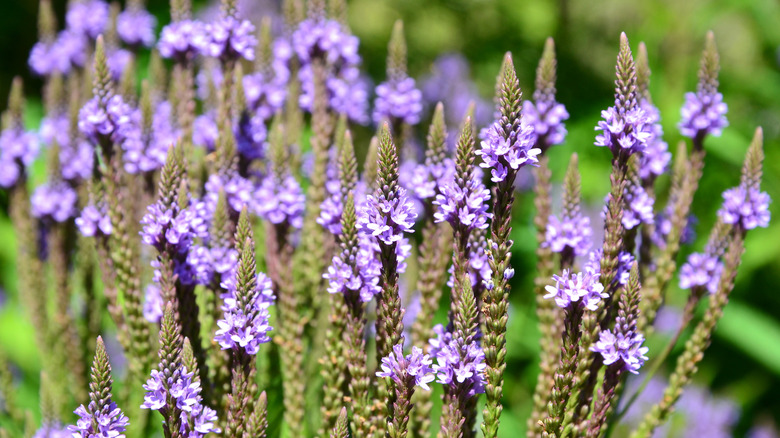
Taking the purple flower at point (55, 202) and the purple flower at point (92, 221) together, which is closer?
the purple flower at point (92, 221)

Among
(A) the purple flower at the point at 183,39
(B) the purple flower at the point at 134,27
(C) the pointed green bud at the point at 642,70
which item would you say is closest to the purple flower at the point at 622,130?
(C) the pointed green bud at the point at 642,70

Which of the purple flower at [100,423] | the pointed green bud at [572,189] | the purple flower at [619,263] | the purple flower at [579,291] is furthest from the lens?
the pointed green bud at [572,189]

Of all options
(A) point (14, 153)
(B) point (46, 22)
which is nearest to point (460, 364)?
(A) point (14, 153)

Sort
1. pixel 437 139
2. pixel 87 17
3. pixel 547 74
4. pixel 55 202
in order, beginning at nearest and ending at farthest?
pixel 437 139
pixel 547 74
pixel 55 202
pixel 87 17

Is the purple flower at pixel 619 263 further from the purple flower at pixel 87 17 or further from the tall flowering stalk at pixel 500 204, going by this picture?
the purple flower at pixel 87 17

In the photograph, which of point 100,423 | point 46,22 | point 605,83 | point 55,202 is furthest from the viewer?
point 605,83

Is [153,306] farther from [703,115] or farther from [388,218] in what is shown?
[703,115]
